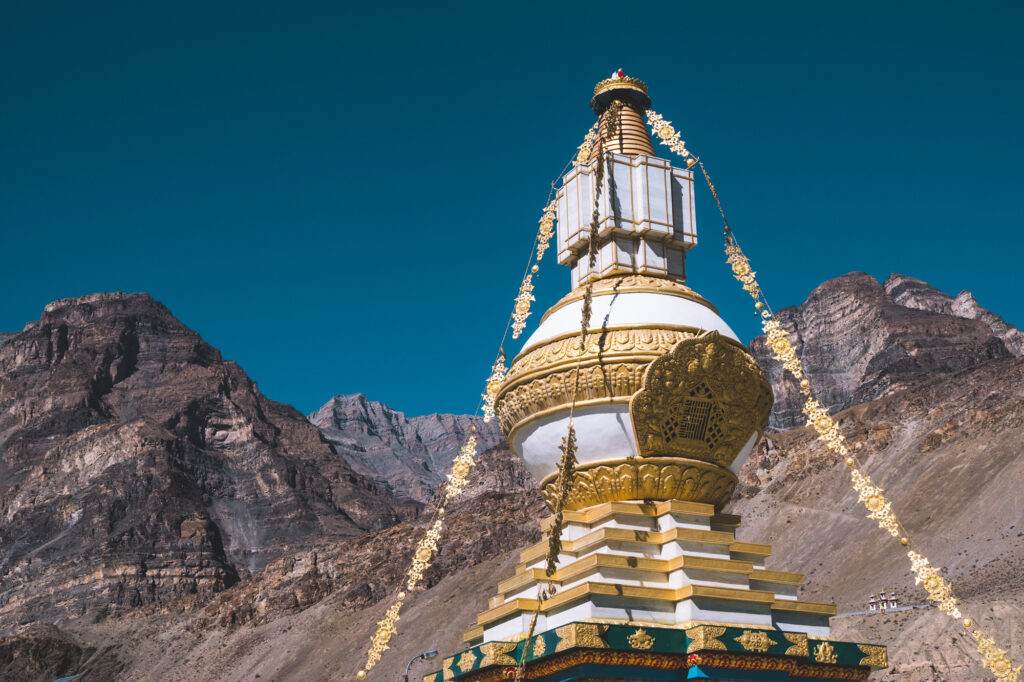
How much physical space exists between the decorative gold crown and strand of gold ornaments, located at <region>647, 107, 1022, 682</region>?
0.36 meters

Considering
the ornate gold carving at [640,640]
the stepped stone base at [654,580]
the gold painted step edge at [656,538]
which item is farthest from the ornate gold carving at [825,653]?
the ornate gold carving at [640,640]

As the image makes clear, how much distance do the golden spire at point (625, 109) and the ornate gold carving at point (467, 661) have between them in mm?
6079

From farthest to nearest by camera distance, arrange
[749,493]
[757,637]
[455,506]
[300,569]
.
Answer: [455,506] → [300,569] → [749,493] → [757,637]

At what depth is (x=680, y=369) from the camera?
11.5 meters

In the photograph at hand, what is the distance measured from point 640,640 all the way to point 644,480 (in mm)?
1897

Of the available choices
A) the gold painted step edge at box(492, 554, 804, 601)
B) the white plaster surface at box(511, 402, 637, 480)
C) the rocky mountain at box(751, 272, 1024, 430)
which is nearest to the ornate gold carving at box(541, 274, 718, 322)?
the white plaster surface at box(511, 402, 637, 480)

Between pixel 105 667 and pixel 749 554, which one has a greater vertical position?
pixel 105 667

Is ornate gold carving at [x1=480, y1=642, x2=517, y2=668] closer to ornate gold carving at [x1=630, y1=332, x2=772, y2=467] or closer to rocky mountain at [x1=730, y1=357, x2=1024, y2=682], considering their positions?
ornate gold carving at [x1=630, y1=332, x2=772, y2=467]

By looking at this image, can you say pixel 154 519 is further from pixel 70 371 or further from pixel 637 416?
pixel 637 416

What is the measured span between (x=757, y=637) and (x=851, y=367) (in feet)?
583

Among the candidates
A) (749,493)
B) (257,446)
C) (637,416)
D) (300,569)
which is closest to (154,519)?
(257,446)

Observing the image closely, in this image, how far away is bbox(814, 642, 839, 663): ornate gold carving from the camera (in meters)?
10.9

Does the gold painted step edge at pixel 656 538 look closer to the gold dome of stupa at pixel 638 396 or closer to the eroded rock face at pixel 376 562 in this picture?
the gold dome of stupa at pixel 638 396

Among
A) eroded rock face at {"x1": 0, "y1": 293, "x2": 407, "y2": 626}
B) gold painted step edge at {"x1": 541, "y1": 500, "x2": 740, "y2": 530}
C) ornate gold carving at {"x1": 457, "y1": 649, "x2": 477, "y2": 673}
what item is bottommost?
ornate gold carving at {"x1": 457, "y1": 649, "x2": 477, "y2": 673}
